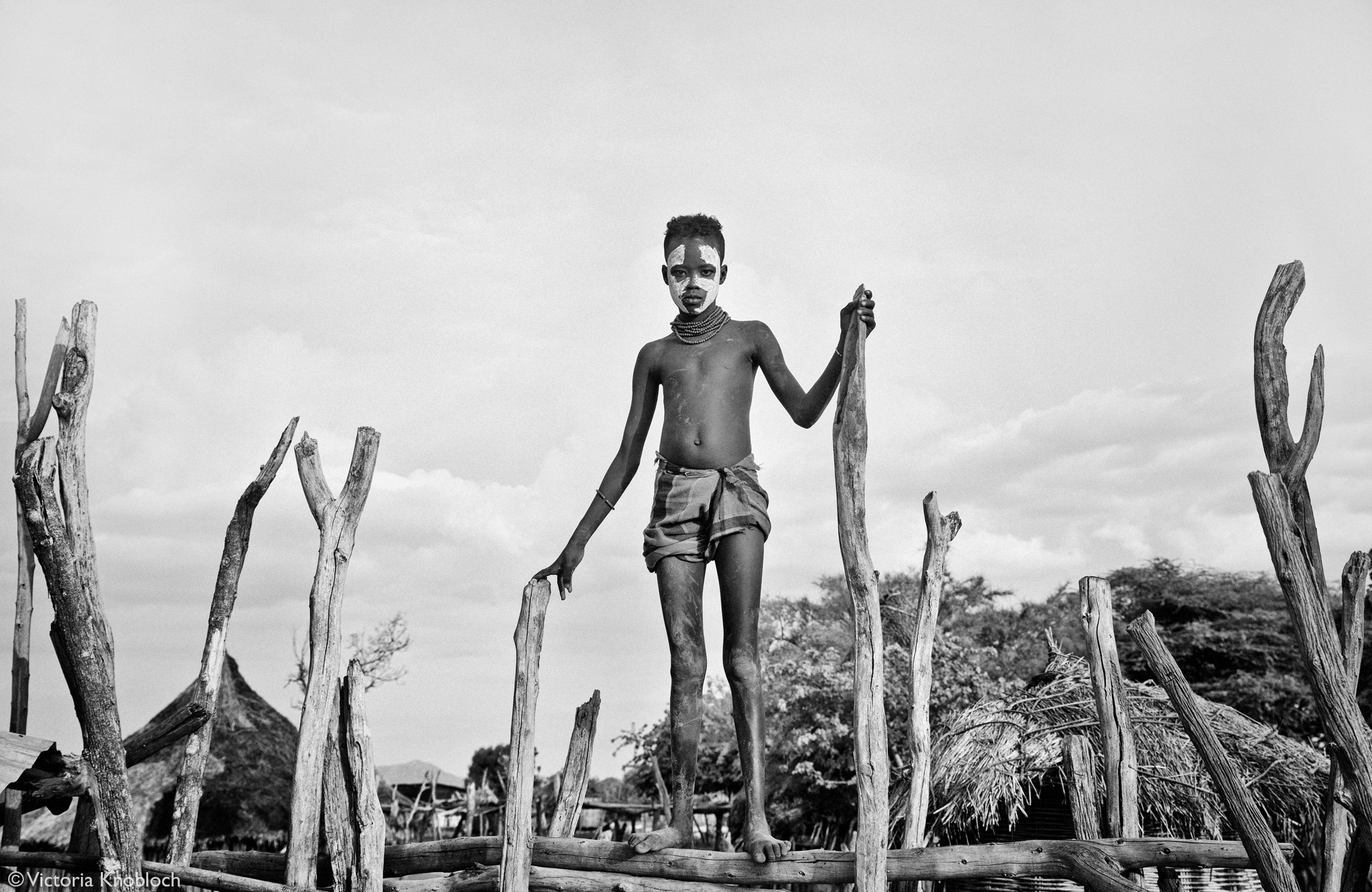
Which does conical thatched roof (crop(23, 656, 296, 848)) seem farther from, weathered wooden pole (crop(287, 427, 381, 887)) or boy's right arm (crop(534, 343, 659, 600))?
boy's right arm (crop(534, 343, 659, 600))

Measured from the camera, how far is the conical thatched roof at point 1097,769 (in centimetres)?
875

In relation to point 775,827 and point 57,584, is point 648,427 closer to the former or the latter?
point 57,584

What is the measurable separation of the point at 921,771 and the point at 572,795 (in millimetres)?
1806

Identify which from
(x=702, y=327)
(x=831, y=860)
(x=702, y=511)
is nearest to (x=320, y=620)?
(x=702, y=511)

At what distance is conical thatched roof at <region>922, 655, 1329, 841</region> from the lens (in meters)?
8.75

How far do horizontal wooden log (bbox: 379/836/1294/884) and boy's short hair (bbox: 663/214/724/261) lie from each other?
2.66 m

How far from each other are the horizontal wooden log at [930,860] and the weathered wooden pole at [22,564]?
12.9 feet

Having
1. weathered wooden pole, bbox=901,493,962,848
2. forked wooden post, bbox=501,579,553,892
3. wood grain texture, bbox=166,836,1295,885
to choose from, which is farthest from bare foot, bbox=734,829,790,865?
weathered wooden pole, bbox=901,493,962,848

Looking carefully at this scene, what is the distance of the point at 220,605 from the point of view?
682 centimetres

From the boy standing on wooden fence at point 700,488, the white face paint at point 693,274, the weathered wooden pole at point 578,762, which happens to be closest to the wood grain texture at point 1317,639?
the boy standing on wooden fence at point 700,488

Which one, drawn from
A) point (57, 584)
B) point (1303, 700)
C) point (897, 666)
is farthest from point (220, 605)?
point (1303, 700)

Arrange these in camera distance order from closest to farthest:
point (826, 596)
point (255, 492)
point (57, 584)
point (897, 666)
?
point (57, 584) → point (255, 492) → point (897, 666) → point (826, 596)

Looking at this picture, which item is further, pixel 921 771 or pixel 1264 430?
pixel 921 771

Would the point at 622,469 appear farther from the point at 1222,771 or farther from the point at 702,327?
the point at 1222,771
